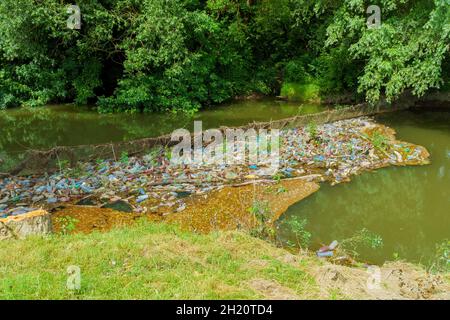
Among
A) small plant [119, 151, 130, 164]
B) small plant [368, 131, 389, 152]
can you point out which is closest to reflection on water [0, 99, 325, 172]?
small plant [119, 151, 130, 164]

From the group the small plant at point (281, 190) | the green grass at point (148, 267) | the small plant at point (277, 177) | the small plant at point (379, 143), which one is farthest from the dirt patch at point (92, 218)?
the small plant at point (379, 143)

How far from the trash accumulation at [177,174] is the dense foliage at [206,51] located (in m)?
2.71

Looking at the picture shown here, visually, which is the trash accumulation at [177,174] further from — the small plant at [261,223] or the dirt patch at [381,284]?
the dirt patch at [381,284]

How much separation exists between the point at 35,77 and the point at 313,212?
43.9ft

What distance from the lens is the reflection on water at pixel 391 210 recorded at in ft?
24.5

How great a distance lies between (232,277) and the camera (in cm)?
462

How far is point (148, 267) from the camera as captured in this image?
4.82 metres

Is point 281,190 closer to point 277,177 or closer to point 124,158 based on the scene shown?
point 277,177

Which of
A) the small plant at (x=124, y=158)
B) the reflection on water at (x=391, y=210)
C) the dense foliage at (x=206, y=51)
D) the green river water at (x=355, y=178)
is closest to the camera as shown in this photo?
the reflection on water at (x=391, y=210)

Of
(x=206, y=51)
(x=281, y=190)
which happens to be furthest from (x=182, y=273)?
(x=206, y=51)

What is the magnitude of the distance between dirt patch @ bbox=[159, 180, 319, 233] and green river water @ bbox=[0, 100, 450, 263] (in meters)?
0.31

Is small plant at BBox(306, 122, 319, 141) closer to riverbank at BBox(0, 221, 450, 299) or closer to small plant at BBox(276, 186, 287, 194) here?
small plant at BBox(276, 186, 287, 194)

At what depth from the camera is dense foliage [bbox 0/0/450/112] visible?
13367 millimetres
